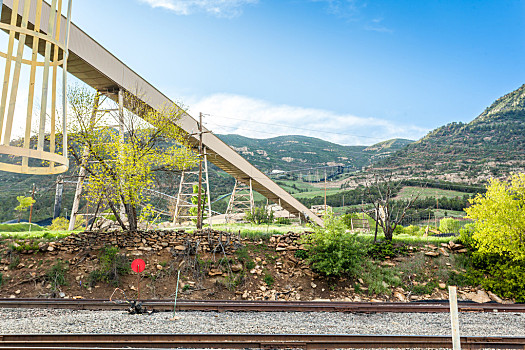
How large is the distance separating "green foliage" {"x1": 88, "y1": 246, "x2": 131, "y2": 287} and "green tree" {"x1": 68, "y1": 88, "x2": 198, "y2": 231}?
1472mm

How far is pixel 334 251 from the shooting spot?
13758 millimetres

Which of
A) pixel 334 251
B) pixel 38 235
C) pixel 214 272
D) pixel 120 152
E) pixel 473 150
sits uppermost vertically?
pixel 473 150

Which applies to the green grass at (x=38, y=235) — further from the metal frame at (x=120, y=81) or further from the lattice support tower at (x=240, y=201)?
the lattice support tower at (x=240, y=201)

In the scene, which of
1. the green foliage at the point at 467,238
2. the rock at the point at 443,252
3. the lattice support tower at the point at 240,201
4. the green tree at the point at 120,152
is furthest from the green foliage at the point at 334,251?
the lattice support tower at the point at 240,201

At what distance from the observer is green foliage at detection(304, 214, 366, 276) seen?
13664mm

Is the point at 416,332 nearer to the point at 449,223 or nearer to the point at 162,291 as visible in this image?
the point at 162,291

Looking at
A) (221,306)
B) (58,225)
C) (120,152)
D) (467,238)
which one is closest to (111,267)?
(120,152)

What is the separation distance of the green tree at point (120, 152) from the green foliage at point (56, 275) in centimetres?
278

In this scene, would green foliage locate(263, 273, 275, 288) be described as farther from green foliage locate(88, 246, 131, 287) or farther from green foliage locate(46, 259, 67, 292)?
green foliage locate(46, 259, 67, 292)

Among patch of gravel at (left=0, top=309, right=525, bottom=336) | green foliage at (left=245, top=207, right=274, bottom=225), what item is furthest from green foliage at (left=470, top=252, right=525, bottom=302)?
green foliage at (left=245, top=207, right=274, bottom=225)

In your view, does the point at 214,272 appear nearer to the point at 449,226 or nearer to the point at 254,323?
the point at 254,323

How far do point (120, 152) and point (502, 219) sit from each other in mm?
16396

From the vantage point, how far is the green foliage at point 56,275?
12.4 metres

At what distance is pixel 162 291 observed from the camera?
12.8 meters
